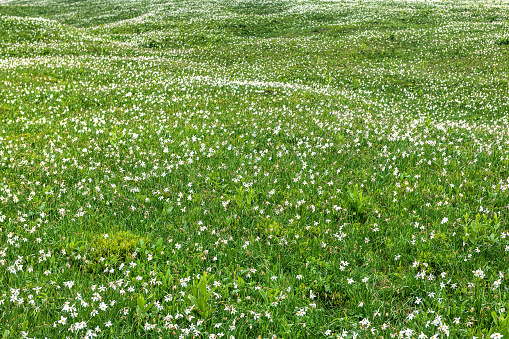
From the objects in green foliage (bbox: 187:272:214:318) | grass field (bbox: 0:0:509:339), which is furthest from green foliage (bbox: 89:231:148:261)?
green foliage (bbox: 187:272:214:318)

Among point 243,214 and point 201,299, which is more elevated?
point 201,299

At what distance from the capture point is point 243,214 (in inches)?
229

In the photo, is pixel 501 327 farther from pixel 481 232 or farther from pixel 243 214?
pixel 243 214

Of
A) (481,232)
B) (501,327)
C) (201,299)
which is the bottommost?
(481,232)

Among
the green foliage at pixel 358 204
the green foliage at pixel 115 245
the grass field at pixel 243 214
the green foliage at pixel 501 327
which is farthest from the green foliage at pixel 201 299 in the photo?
the green foliage at pixel 358 204

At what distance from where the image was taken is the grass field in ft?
12.0

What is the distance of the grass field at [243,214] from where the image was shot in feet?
12.0

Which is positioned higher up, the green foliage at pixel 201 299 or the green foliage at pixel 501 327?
the green foliage at pixel 201 299

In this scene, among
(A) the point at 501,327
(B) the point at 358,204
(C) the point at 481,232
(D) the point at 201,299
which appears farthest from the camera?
(B) the point at 358,204

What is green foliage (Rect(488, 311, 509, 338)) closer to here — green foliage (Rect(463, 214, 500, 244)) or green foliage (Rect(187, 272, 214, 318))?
green foliage (Rect(463, 214, 500, 244))

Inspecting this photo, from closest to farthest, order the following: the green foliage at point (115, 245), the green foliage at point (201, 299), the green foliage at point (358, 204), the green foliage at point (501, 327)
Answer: the green foliage at point (501, 327) < the green foliage at point (201, 299) < the green foliage at point (115, 245) < the green foliage at point (358, 204)

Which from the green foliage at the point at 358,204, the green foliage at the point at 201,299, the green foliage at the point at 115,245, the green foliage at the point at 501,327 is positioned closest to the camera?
the green foliage at the point at 501,327

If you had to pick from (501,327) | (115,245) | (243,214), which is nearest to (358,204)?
(243,214)

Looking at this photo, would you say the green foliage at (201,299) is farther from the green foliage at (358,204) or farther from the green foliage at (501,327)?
the green foliage at (358,204)
